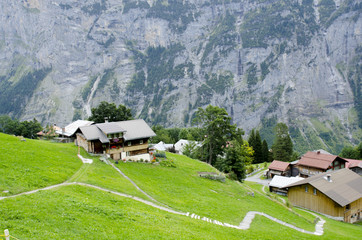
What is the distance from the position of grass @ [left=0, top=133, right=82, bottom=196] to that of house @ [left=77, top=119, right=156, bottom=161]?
356cm

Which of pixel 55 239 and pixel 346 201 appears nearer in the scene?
pixel 55 239

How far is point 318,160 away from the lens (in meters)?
88.1

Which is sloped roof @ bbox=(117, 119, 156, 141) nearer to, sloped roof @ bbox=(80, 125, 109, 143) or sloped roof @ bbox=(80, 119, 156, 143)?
sloped roof @ bbox=(80, 119, 156, 143)

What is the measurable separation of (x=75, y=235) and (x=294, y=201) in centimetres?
5391

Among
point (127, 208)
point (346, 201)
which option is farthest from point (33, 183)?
point (346, 201)

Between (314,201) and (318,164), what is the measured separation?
3578 cm

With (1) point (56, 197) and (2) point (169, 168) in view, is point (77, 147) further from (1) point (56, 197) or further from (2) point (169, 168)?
(1) point (56, 197)

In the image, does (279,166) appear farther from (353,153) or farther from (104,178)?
(104,178)

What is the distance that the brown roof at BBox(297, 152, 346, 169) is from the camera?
279 ft

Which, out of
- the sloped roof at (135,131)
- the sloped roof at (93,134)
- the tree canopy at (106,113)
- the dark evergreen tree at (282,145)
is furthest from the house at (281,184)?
the sloped roof at (93,134)

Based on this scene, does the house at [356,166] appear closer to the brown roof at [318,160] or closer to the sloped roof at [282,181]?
the brown roof at [318,160]

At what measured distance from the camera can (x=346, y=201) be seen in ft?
165

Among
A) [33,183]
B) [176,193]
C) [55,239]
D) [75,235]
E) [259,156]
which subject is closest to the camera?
[55,239]

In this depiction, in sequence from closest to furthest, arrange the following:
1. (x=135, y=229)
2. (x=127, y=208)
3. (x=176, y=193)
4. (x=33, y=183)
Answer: (x=135, y=229)
(x=127, y=208)
(x=33, y=183)
(x=176, y=193)
